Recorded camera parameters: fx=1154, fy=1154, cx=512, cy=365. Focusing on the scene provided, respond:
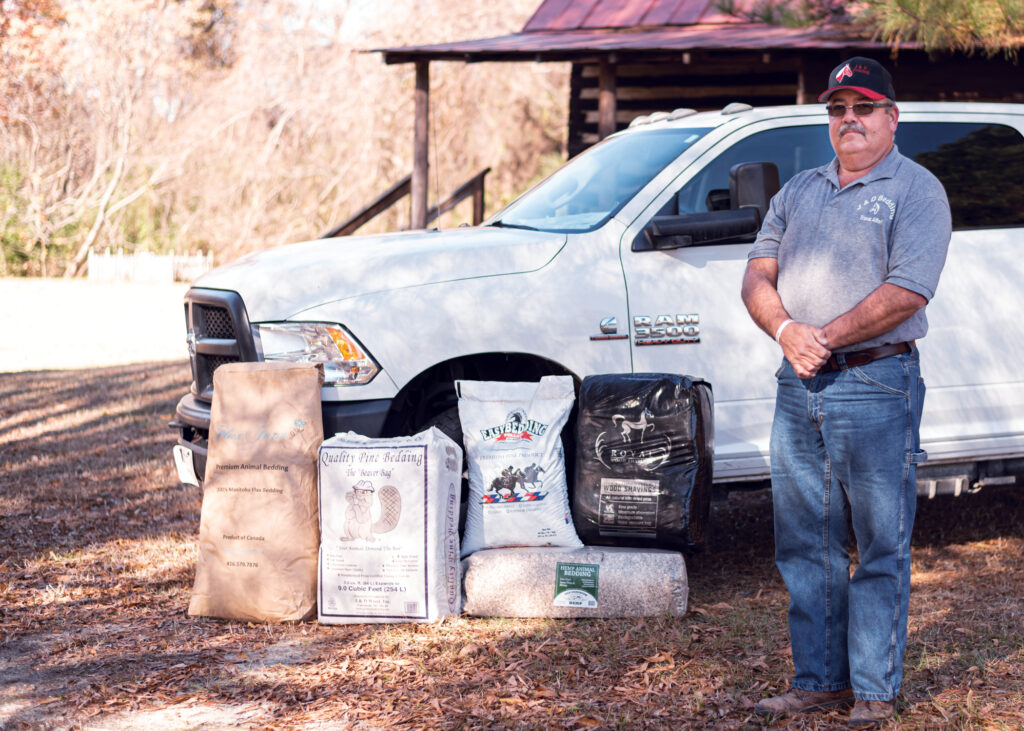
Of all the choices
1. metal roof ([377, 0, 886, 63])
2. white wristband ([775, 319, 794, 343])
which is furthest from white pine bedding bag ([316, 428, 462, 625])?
metal roof ([377, 0, 886, 63])

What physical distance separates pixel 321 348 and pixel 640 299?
1369mm

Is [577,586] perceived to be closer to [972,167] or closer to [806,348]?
[806,348]

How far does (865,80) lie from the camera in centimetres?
340

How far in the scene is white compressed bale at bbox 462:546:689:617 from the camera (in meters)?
4.63

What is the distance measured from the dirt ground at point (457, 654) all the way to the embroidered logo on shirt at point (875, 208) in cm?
157

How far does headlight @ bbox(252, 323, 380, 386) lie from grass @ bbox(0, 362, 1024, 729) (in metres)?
1.03

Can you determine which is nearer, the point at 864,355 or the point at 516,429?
the point at 864,355

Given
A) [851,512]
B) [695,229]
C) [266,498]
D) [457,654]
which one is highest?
[695,229]

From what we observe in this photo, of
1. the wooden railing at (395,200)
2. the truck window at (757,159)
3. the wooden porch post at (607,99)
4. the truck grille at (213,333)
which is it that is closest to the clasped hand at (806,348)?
the truck window at (757,159)

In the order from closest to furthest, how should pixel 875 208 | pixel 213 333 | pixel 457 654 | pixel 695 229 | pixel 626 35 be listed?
pixel 875 208 < pixel 457 654 < pixel 695 229 < pixel 213 333 < pixel 626 35

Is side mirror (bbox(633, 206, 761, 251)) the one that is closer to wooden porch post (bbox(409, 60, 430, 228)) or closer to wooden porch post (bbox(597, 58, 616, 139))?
wooden porch post (bbox(597, 58, 616, 139))

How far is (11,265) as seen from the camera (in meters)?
28.2

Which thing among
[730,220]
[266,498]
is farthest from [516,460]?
[730,220]

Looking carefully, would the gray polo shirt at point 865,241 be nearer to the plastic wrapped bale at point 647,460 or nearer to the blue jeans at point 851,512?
the blue jeans at point 851,512
